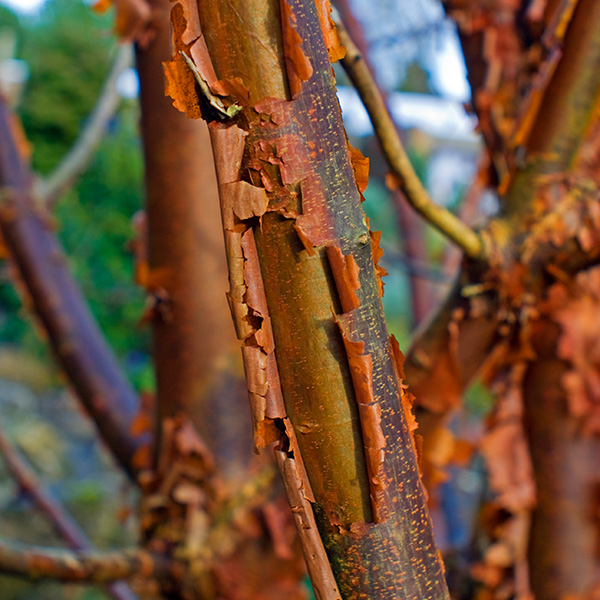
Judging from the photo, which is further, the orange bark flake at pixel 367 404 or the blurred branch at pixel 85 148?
the blurred branch at pixel 85 148

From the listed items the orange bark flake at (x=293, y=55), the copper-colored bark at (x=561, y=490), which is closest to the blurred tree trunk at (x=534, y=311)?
the copper-colored bark at (x=561, y=490)

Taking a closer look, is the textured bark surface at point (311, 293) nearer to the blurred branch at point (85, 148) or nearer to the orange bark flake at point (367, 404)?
the orange bark flake at point (367, 404)

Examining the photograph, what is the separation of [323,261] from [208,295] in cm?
39

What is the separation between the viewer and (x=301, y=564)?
59cm

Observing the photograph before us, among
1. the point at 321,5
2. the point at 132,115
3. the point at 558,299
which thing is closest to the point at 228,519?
the point at 558,299

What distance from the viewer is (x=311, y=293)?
0.22 metres

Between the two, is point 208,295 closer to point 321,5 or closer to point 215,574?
point 215,574

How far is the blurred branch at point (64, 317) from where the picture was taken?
73cm

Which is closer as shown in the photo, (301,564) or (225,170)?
(225,170)

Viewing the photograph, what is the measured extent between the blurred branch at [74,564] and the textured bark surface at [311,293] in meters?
0.39

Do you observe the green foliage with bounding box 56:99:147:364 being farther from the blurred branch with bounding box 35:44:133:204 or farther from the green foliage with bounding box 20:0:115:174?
the blurred branch with bounding box 35:44:133:204

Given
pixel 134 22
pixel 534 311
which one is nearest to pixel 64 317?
pixel 134 22

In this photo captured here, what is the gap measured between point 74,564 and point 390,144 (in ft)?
1.53

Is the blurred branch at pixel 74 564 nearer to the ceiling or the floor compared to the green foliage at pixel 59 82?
nearer to the floor
